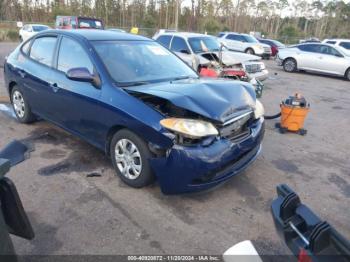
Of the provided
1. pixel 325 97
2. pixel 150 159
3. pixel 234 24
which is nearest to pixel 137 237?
pixel 150 159

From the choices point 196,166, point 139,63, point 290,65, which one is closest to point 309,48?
point 290,65

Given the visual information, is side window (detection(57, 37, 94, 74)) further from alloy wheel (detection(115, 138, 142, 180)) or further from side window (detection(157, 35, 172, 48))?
side window (detection(157, 35, 172, 48))

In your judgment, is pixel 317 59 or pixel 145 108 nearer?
pixel 145 108

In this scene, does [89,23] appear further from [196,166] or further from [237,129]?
[196,166]

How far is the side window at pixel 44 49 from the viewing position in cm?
454

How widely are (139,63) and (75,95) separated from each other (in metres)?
0.91

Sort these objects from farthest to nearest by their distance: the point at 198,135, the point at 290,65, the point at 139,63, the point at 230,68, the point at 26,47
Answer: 1. the point at 290,65
2. the point at 230,68
3. the point at 26,47
4. the point at 139,63
5. the point at 198,135

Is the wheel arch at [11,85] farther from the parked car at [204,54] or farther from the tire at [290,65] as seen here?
the tire at [290,65]

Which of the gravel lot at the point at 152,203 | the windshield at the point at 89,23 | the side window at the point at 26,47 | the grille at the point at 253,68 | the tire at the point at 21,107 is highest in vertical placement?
the windshield at the point at 89,23

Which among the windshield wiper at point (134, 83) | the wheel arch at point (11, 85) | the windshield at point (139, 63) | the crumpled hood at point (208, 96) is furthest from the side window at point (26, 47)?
the crumpled hood at point (208, 96)

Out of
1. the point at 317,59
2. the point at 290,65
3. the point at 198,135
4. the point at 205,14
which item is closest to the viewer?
the point at 198,135

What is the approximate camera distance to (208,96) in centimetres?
329

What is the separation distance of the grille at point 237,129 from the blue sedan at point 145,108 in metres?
0.01

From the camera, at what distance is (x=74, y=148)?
15.0 ft
